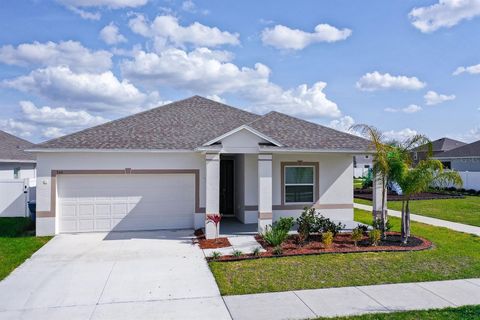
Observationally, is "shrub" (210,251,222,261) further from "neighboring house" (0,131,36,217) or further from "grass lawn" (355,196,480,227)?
"grass lawn" (355,196,480,227)

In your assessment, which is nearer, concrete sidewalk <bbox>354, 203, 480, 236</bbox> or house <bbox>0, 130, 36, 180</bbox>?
concrete sidewalk <bbox>354, 203, 480, 236</bbox>

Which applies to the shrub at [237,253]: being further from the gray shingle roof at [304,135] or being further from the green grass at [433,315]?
the gray shingle roof at [304,135]

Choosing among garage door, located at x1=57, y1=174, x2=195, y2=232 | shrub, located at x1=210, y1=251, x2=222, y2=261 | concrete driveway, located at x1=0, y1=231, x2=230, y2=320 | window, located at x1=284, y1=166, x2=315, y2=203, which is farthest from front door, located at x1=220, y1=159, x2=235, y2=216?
shrub, located at x1=210, y1=251, x2=222, y2=261

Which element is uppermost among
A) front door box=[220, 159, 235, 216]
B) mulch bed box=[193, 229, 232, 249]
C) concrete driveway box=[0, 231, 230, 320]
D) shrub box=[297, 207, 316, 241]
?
front door box=[220, 159, 235, 216]

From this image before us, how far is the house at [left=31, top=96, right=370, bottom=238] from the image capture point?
12930 mm

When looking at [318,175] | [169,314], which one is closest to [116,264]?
[169,314]

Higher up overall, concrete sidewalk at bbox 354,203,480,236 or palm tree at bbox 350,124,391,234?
palm tree at bbox 350,124,391,234

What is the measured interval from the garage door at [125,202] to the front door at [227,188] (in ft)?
10.0

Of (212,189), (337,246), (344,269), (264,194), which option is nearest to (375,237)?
(337,246)

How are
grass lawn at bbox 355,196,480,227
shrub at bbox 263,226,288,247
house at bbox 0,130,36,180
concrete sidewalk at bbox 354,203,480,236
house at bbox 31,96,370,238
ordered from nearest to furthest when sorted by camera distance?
shrub at bbox 263,226,288,247
house at bbox 31,96,370,238
concrete sidewalk at bbox 354,203,480,236
grass lawn at bbox 355,196,480,227
house at bbox 0,130,36,180

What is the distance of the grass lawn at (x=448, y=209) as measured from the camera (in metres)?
17.3

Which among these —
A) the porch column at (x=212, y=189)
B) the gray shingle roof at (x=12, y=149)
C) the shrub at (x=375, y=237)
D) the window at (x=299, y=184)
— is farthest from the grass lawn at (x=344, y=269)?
the gray shingle roof at (x=12, y=149)

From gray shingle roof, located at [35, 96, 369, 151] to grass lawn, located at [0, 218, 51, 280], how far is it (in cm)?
323

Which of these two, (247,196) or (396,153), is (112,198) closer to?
(247,196)
